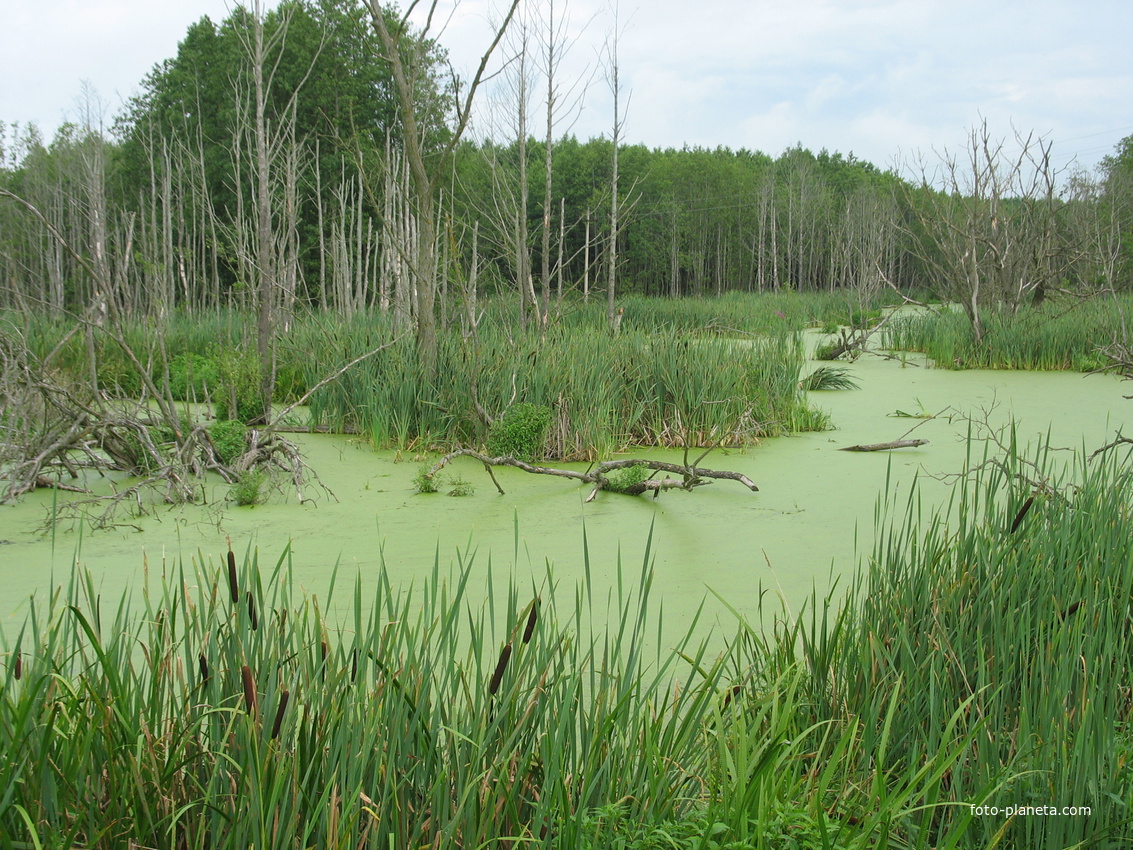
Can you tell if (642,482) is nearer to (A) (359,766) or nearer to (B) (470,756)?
(B) (470,756)

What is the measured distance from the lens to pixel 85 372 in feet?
20.0

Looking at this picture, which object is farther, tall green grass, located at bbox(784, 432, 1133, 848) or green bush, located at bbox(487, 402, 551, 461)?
green bush, located at bbox(487, 402, 551, 461)

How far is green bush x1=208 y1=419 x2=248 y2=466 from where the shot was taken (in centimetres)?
466

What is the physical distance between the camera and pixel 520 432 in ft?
16.2

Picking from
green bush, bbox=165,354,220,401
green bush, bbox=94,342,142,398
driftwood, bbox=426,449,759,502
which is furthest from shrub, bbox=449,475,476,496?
green bush, bbox=94,342,142,398

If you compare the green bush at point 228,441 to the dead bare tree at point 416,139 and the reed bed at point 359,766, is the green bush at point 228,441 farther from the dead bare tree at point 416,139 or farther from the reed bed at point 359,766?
the reed bed at point 359,766

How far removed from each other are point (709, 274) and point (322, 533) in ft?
109

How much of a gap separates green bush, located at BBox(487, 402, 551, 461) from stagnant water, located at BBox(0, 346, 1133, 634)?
0.72 feet

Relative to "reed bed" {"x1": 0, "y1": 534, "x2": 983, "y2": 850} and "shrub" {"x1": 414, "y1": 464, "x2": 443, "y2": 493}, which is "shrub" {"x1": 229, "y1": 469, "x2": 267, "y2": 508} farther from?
"reed bed" {"x1": 0, "y1": 534, "x2": 983, "y2": 850}

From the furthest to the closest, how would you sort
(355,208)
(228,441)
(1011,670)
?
1. (355,208)
2. (228,441)
3. (1011,670)

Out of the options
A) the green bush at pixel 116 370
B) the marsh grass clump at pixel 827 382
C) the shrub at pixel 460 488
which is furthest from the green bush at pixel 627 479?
the green bush at pixel 116 370

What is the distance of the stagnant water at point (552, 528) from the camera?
2.84 metres

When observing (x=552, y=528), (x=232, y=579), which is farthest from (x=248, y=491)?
(x=232, y=579)

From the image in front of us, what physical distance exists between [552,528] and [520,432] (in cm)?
145
